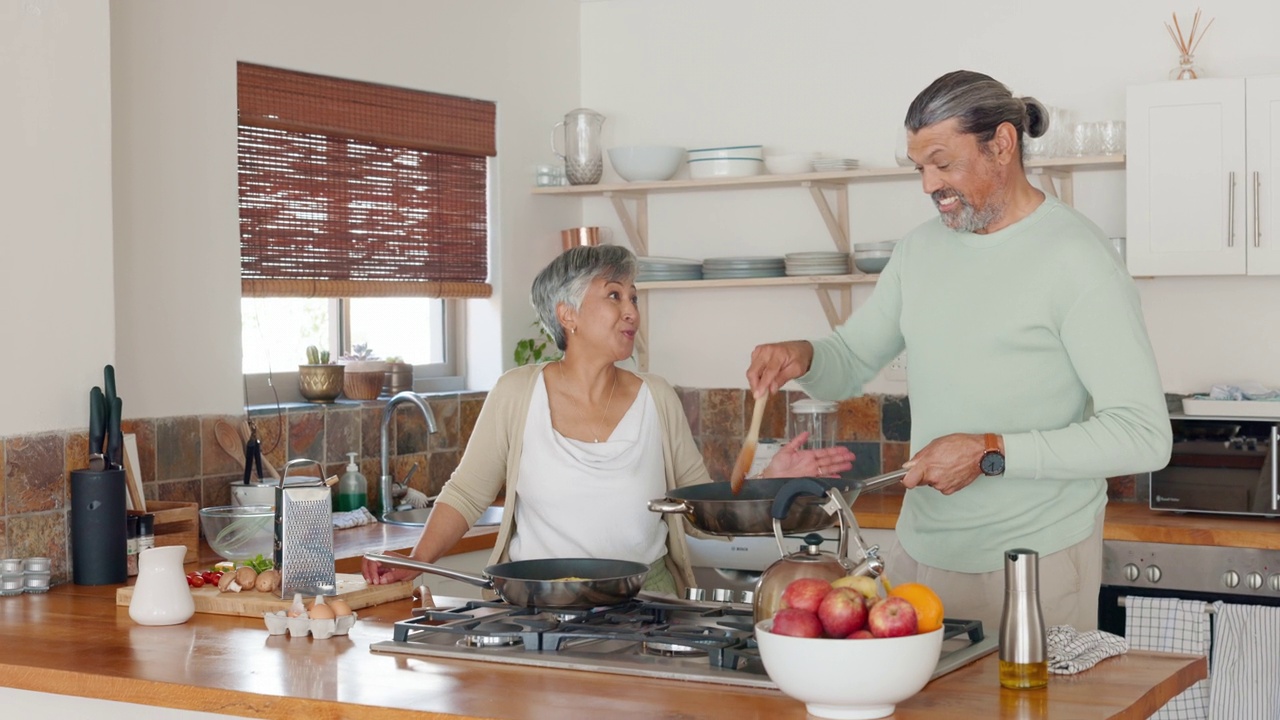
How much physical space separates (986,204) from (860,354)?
0.47m

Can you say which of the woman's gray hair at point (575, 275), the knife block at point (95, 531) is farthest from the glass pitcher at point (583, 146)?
the knife block at point (95, 531)

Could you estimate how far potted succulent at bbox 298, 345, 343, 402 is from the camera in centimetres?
424

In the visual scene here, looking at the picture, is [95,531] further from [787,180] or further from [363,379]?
[787,180]

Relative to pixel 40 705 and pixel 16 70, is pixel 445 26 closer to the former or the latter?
pixel 16 70

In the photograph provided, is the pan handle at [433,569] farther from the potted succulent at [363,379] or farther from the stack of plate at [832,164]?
the stack of plate at [832,164]

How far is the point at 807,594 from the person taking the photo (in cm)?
179

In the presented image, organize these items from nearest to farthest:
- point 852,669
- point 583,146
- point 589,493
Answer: point 852,669, point 589,493, point 583,146

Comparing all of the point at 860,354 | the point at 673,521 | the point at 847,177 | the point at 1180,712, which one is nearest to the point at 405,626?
the point at 673,521

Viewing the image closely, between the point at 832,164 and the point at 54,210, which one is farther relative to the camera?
the point at 832,164

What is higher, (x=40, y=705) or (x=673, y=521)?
(x=673, y=521)

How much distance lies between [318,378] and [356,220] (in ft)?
1.70

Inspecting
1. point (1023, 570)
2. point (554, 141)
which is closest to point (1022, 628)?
point (1023, 570)

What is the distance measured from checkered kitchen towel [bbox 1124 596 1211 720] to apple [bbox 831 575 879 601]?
2.13 meters

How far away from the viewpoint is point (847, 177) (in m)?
4.58
